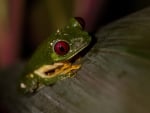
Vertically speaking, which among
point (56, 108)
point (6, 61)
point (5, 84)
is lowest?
point (6, 61)

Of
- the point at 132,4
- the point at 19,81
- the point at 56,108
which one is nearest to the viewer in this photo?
the point at 56,108

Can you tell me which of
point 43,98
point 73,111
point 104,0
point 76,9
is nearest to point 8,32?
point 76,9

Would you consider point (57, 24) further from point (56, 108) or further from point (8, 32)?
point (56, 108)

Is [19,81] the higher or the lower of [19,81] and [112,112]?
the lower

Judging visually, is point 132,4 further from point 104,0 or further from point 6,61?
point 6,61

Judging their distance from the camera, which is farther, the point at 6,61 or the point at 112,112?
the point at 6,61

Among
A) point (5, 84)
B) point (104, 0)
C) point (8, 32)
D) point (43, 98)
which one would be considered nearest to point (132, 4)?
point (104, 0)

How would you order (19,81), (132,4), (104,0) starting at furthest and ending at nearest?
(132,4) → (104,0) → (19,81)
